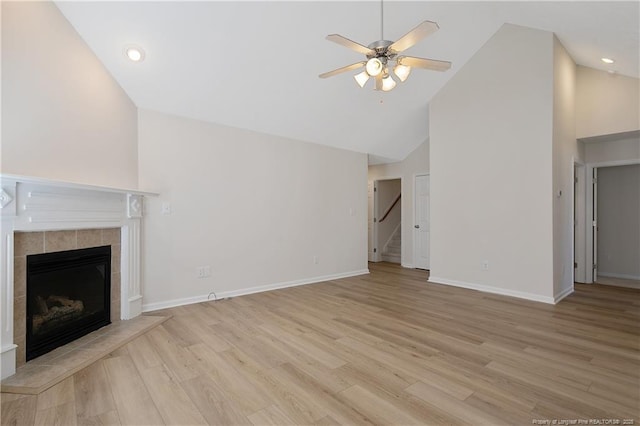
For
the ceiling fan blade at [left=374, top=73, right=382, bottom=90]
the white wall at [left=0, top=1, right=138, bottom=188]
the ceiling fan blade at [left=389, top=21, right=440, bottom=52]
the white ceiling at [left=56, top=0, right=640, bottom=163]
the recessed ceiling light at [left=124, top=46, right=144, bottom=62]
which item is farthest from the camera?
the recessed ceiling light at [left=124, top=46, right=144, bottom=62]

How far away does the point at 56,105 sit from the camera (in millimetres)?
2820

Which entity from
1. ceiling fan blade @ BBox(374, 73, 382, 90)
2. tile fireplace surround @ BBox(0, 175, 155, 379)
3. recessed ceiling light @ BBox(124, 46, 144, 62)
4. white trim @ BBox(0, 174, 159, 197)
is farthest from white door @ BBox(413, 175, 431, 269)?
white trim @ BBox(0, 174, 159, 197)

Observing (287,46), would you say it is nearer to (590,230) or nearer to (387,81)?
(387,81)

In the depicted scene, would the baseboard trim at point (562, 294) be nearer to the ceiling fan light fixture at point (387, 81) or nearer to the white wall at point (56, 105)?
the ceiling fan light fixture at point (387, 81)

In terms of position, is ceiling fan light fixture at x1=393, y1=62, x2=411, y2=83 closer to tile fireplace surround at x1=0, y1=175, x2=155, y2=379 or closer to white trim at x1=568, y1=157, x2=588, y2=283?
tile fireplace surround at x1=0, y1=175, x2=155, y2=379

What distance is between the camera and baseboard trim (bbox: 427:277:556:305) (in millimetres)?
4254

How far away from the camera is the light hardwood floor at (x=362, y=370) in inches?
74.5

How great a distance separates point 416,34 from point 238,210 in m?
3.26

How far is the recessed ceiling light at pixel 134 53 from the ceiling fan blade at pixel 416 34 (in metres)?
2.59

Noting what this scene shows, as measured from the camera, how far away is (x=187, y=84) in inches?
148

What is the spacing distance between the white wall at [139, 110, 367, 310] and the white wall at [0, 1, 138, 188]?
1.58 ft

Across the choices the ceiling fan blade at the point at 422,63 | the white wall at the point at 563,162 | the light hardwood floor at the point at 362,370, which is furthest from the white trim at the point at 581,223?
the ceiling fan blade at the point at 422,63

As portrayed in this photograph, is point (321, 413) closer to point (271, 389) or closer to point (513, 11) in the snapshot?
point (271, 389)

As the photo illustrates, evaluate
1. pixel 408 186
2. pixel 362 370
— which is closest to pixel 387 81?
pixel 362 370
